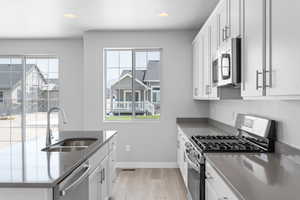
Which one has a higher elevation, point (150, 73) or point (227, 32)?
point (227, 32)

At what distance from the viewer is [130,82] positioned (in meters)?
5.60

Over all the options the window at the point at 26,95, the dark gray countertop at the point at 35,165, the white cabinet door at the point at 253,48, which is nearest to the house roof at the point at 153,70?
the window at the point at 26,95

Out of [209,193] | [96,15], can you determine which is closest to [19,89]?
[96,15]

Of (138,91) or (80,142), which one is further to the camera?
(138,91)

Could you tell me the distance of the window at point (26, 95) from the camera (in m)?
6.02

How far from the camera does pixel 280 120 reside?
2234mm

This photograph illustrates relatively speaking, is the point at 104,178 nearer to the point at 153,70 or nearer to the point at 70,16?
the point at 70,16

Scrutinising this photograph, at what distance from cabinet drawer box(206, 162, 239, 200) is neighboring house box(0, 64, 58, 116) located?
480 cm

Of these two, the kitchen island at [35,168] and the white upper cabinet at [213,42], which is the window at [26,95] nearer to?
the white upper cabinet at [213,42]

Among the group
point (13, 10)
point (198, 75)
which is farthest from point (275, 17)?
point (13, 10)

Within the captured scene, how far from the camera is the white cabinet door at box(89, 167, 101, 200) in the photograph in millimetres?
2357

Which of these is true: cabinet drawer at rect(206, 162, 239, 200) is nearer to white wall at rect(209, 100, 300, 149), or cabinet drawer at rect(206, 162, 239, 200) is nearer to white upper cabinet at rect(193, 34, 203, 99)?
white wall at rect(209, 100, 300, 149)

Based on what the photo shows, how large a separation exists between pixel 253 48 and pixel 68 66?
480 centimetres


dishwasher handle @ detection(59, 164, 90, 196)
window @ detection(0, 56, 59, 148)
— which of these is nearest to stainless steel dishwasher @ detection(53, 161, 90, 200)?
dishwasher handle @ detection(59, 164, 90, 196)
